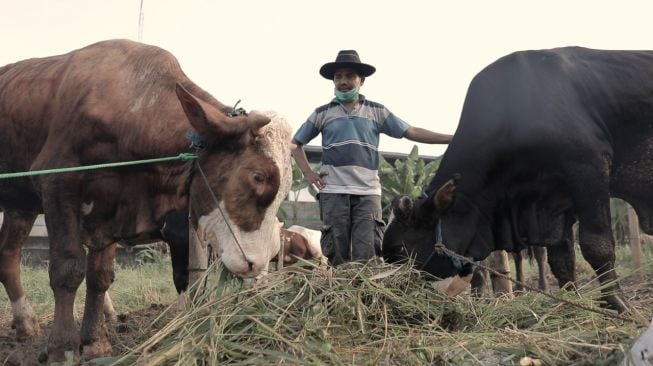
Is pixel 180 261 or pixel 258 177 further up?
pixel 258 177

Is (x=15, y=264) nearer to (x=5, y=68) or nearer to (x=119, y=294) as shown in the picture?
(x=5, y=68)

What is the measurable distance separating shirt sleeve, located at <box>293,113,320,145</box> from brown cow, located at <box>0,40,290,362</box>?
1546 millimetres

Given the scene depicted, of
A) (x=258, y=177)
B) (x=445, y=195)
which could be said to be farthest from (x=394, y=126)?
(x=258, y=177)

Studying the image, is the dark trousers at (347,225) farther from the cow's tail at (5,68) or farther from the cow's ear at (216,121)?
the cow's tail at (5,68)

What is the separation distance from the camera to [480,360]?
3.19 m

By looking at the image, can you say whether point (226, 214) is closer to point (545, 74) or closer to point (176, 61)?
point (176, 61)

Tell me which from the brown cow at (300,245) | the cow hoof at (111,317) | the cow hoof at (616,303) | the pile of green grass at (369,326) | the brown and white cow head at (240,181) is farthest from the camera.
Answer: the brown cow at (300,245)

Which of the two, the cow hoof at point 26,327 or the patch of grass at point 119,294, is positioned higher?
the cow hoof at point 26,327

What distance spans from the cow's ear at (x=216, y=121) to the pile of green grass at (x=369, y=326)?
0.79 metres

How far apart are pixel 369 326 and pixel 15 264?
13.2 feet

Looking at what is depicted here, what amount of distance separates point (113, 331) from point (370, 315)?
10.2 feet

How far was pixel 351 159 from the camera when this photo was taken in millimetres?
6168

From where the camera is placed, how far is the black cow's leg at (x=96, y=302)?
512 cm

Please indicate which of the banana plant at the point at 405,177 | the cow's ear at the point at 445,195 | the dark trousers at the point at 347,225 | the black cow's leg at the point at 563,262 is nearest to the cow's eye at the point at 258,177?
the cow's ear at the point at 445,195
